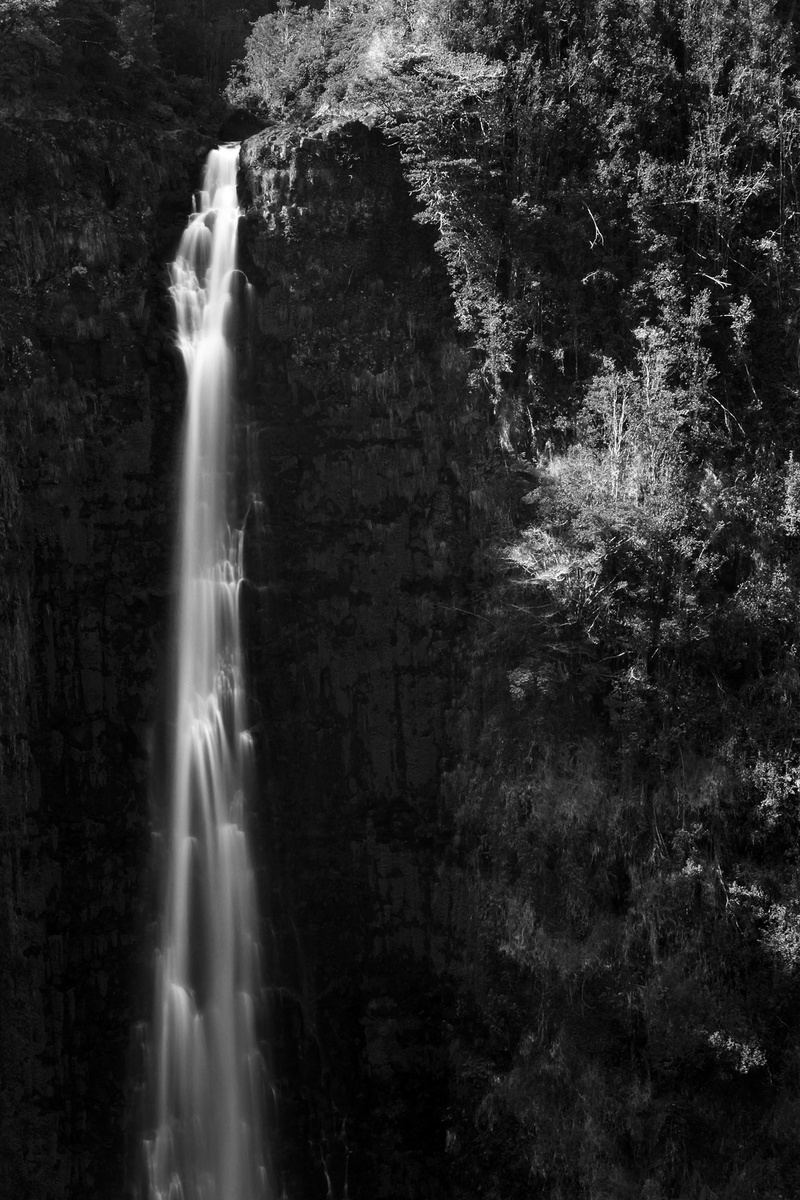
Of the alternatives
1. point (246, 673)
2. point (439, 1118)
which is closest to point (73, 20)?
point (246, 673)

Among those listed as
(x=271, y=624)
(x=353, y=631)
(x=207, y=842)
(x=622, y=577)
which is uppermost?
(x=622, y=577)

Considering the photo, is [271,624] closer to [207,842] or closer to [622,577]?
[207,842]

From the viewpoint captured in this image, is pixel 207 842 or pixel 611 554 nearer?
pixel 611 554

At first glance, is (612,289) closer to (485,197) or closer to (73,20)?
(485,197)

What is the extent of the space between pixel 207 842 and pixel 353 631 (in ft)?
13.8

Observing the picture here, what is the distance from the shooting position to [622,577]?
18469 millimetres

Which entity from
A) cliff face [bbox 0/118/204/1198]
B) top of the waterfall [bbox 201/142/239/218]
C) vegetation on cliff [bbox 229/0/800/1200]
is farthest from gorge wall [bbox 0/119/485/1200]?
vegetation on cliff [bbox 229/0/800/1200]

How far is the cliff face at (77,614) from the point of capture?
742 inches

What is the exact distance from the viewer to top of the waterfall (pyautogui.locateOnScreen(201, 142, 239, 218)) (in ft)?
67.7

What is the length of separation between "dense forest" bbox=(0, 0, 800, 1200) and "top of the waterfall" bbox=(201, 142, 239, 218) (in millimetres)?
1192

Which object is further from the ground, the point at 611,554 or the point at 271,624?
the point at 611,554

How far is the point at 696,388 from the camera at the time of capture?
748 inches

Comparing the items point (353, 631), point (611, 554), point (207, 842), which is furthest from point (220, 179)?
point (207, 842)

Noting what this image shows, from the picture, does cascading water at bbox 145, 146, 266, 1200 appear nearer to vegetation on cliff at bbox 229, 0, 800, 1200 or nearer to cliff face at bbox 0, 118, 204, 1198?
cliff face at bbox 0, 118, 204, 1198
